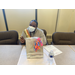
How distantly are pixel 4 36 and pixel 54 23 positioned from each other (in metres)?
1.52

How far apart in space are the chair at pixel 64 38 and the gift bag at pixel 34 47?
0.74 m

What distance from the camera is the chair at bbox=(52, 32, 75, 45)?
1.36 metres

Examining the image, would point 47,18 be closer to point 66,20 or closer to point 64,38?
point 66,20

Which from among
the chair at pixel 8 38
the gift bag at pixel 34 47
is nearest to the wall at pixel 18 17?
the chair at pixel 8 38

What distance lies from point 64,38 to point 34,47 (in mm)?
929

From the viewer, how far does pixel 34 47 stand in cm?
74

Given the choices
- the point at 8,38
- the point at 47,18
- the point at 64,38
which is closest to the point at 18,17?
the point at 8,38

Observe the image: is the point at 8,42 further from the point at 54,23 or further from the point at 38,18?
the point at 54,23

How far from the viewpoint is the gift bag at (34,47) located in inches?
28.6

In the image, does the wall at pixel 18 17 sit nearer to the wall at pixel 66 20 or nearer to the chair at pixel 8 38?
the chair at pixel 8 38

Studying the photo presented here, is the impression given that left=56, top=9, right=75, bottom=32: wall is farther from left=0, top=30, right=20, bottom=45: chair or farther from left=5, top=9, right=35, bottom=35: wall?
left=0, top=30, right=20, bottom=45: chair

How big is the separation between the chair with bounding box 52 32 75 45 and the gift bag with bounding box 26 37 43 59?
0.74 m
